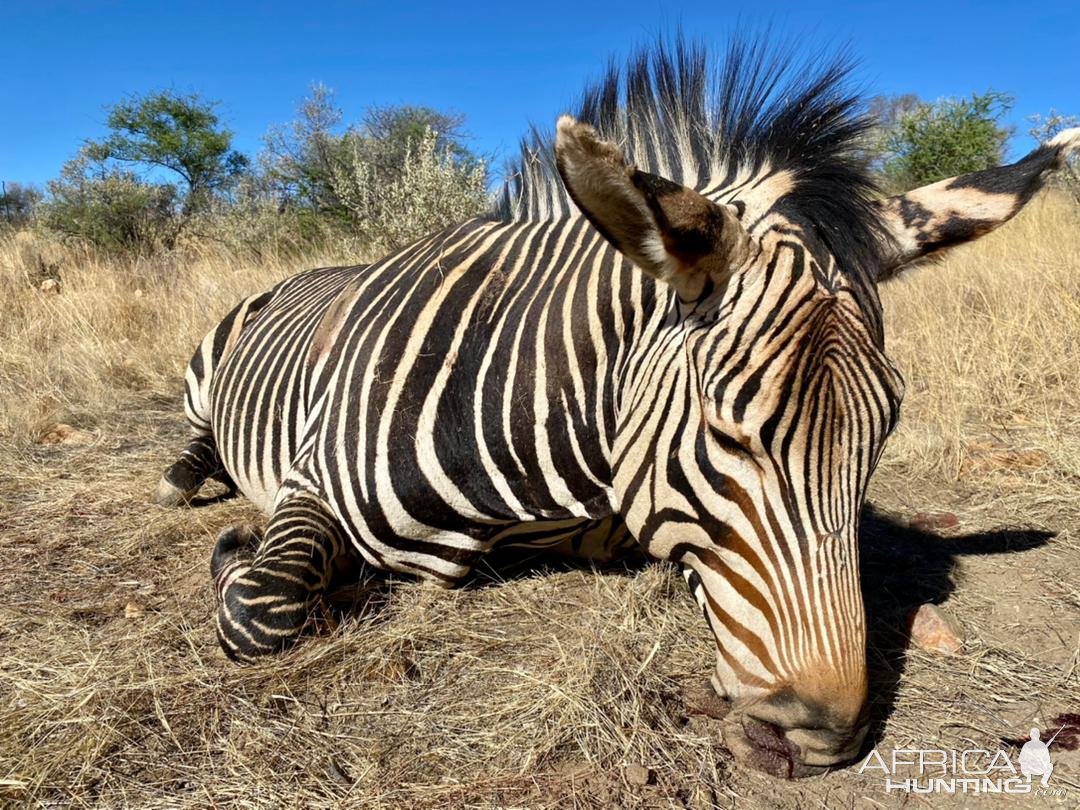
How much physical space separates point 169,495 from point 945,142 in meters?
16.5

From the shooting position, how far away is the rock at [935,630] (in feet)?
7.77

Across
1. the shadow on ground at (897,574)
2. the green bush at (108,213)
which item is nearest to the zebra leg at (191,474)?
the shadow on ground at (897,574)

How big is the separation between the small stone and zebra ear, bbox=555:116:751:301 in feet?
3.95

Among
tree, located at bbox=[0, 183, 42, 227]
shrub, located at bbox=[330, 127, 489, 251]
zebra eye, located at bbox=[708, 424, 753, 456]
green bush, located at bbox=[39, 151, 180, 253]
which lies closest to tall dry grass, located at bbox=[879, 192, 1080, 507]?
zebra eye, located at bbox=[708, 424, 753, 456]

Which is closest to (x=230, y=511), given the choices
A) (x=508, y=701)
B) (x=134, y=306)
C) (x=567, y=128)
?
(x=508, y=701)

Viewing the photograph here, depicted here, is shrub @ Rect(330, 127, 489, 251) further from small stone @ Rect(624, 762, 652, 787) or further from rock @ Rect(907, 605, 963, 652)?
small stone @ Rect(624, 762, 652, 787)

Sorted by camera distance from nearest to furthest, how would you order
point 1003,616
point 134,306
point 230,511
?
point 1003,616, point 230,511, point 134,306

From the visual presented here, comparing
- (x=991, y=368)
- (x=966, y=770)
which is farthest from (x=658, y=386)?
(x=991, y=368)

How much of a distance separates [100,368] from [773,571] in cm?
678

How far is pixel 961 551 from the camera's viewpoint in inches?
124

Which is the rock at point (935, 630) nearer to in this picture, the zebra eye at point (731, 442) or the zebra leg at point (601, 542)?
the zebra leg at point (601, 542)

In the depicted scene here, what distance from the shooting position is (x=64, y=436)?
5012 millimetres

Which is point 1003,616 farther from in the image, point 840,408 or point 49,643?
point 49,643

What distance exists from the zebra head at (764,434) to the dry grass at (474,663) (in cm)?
41
